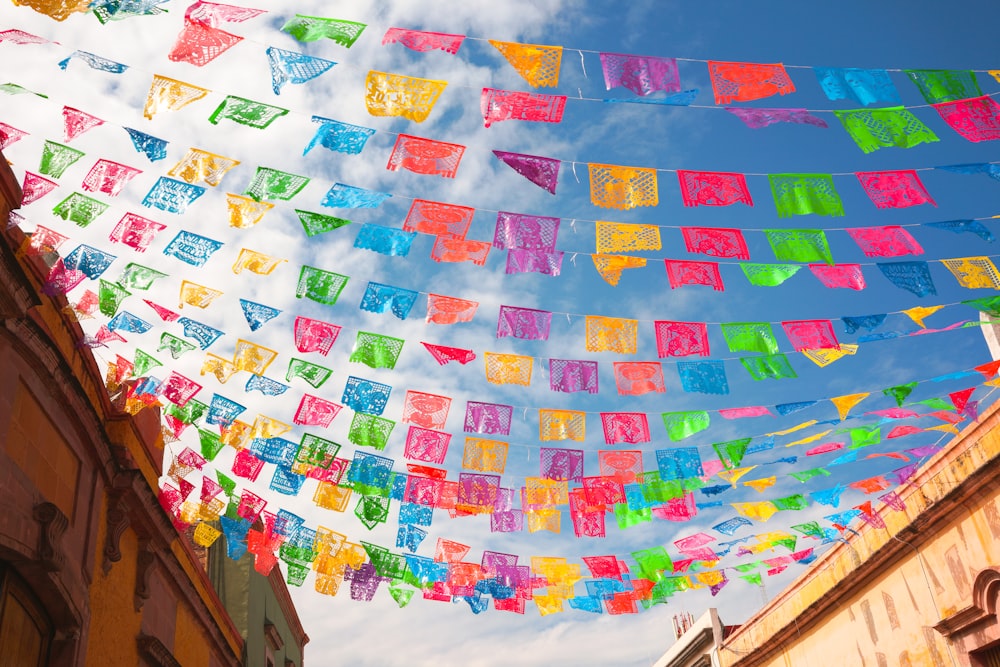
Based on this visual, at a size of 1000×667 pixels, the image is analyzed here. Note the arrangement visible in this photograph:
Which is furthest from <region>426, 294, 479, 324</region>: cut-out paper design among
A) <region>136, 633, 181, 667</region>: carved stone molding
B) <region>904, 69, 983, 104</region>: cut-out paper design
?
<region>136, 633, 181, 667</region>: carved stone molding

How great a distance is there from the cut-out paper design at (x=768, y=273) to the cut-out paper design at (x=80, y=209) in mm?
6069

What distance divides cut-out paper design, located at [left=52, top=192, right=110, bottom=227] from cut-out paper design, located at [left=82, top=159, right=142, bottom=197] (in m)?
0.13

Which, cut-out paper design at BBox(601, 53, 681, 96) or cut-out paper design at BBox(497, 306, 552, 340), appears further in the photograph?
cut-out paper design at BBox(497, 306, 552, 340)

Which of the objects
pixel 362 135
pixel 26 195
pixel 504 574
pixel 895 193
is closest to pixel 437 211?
pixel 362 135

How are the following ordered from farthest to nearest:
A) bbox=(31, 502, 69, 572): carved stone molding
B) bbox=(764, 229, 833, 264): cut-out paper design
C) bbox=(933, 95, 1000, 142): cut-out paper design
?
1. bbox=(764, 229, 833, 264): cut-out paper design
2. bbox=(933, 95, 1000, 142): cut-out paper design
3. bbox=(31, 502, 69, 572): carved stone molding

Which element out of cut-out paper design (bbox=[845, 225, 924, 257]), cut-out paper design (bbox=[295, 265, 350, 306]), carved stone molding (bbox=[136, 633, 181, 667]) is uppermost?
cut-out paper design (bbox=[295, 265, 350, 306])

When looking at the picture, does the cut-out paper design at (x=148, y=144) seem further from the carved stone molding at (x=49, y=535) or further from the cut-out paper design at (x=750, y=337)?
the cut-out paper design at (x=750, y=337)

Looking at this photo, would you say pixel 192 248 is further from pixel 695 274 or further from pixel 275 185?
pixel 695 274

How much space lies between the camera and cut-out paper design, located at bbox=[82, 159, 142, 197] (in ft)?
24.4

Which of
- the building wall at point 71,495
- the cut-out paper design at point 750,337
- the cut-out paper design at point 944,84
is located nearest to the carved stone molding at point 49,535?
the building wall at point 71,495

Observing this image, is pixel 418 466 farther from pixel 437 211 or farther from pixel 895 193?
pixel 895 193

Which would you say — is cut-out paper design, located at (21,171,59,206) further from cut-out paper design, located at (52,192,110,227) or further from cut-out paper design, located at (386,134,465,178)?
cut-out paper design, located at (386,134,465,178)

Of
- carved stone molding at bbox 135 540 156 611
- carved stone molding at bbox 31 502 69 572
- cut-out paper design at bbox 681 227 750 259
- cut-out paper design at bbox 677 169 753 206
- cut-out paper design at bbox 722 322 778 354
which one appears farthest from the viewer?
carved stone molding at bbox 135 540 156 611

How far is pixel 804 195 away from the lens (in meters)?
7.48
